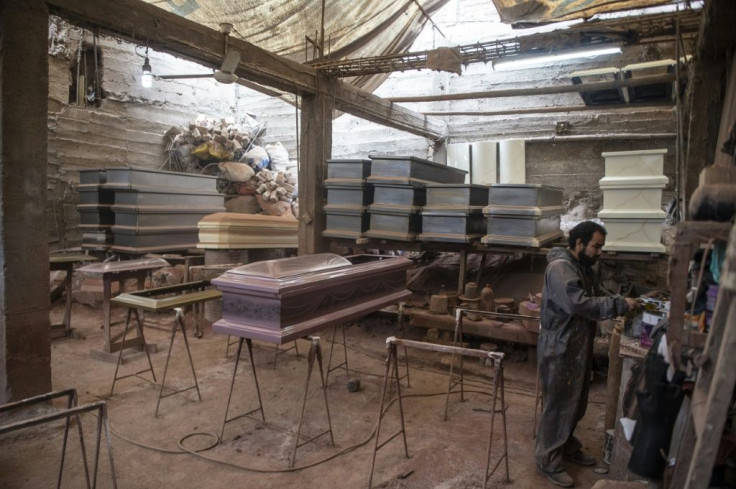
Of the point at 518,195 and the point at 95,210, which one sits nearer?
the point at 518,195

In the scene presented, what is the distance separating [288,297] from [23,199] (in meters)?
2.45

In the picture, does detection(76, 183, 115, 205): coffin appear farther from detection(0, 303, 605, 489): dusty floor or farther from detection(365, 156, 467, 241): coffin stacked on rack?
detection(365, 156, 467, 241): coffin stacked on rack

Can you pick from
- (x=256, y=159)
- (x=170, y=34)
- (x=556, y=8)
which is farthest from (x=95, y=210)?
(x=556, y=8)

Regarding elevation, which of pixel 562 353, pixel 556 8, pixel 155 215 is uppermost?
pixel 556 8

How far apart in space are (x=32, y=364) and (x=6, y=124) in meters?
2.03

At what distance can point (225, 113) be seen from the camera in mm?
12695

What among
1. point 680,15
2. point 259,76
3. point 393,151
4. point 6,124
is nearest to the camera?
point 6,124

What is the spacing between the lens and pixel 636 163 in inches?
233

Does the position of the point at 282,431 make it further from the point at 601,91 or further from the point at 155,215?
the point at 601,91

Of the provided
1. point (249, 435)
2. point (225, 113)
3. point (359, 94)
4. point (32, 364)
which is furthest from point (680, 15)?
point (225, 113)

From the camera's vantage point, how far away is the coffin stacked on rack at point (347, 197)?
696 centimetres

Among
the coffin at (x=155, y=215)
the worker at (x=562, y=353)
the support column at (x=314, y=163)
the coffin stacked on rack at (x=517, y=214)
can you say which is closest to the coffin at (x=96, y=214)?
the coffin at (x=155, y=215)

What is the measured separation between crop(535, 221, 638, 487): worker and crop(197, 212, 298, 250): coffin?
523 centimetres

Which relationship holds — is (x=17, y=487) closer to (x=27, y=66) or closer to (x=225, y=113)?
(x=27, y=66)
